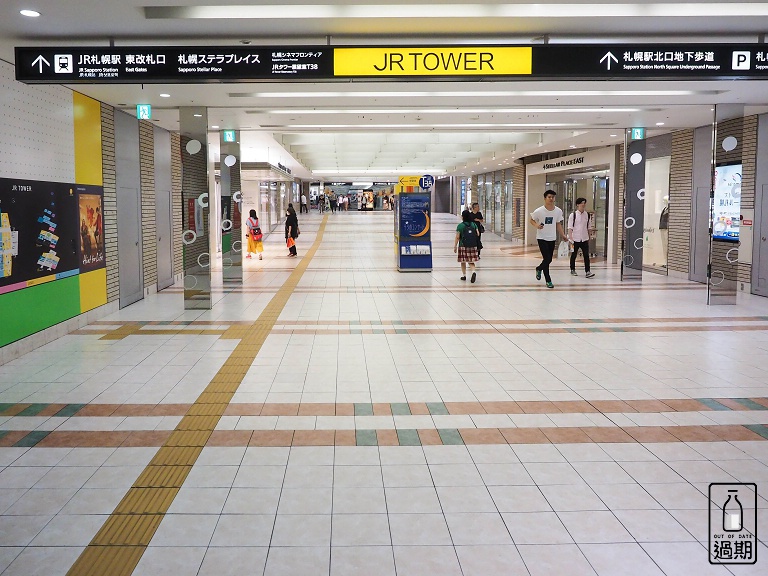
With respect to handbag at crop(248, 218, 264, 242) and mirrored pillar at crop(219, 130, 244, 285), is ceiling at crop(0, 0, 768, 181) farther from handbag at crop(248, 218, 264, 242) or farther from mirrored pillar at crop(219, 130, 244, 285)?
handbag at crop(248, 218, 264, 242)

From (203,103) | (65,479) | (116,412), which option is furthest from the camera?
(203,103)

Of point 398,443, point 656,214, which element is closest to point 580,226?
point 656,214

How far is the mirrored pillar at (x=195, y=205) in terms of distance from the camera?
1000 cm

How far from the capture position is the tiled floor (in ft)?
10.4

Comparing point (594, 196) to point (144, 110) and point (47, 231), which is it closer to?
point (144, 110)

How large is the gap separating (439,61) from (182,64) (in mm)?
2438

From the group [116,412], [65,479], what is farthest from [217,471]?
[116,412]

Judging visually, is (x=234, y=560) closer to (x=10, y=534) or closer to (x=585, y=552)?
(x=10, y=534)

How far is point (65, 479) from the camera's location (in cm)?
396

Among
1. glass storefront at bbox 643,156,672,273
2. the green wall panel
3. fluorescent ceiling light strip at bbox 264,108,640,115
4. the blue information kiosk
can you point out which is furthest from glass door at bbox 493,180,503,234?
the green wall panel

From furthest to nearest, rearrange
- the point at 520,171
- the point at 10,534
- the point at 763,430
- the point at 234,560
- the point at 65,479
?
the point at 520,171 → the point at 763,430 → the point at 65,479 → the point at 10,534 → the point at 234,560

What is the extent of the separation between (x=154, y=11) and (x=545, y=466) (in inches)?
202

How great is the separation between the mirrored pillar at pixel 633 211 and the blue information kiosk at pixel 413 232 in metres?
4.21

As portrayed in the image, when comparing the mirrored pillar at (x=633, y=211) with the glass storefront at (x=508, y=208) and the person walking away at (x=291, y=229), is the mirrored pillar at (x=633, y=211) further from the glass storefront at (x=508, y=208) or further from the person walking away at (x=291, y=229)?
the glass storefront at (x=508, y=208)
